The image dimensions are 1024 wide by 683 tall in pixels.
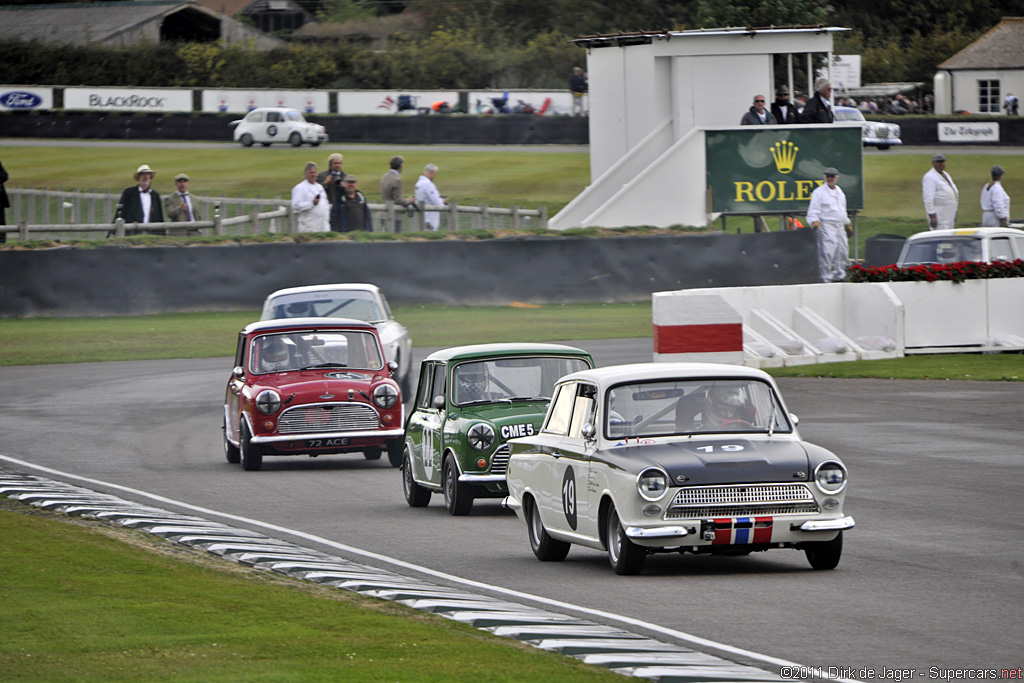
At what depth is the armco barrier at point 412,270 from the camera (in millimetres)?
29531

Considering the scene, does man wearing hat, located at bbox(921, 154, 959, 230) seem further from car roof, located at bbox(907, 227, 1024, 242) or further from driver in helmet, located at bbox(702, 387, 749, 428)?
driver in helmet, located at bbox(702, 387, 749, 428)

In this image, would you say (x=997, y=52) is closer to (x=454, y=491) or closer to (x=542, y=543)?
(x=454, y=491)

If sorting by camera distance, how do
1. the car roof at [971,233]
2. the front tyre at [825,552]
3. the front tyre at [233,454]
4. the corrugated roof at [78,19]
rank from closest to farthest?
the front tyre at [825,552] → the front tyre at [233,454] → the car roof at [971,233] → the corrugated roof at [78,19]

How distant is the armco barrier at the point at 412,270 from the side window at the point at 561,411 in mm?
18687

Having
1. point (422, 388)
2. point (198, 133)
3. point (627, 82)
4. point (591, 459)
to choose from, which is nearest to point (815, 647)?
point (591, 459)

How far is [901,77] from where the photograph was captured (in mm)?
88562

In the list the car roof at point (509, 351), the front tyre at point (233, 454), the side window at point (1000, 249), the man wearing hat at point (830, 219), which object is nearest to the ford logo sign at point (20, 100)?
the man wearing hat at point (830, 219)

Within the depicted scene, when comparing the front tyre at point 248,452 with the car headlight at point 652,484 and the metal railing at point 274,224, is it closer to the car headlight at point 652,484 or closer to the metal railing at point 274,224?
the car headlight at point 652,484

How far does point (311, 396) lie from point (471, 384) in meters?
3.07

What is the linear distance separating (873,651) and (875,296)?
1648 cm

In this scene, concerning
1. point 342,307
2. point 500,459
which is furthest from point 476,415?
point 342,307

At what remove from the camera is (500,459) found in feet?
42.4

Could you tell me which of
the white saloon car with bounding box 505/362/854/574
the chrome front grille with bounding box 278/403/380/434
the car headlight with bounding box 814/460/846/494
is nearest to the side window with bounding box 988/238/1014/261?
the chrome front grille with bounding box 278/403/380/434

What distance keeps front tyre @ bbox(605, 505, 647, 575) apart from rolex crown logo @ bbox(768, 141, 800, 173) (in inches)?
925
